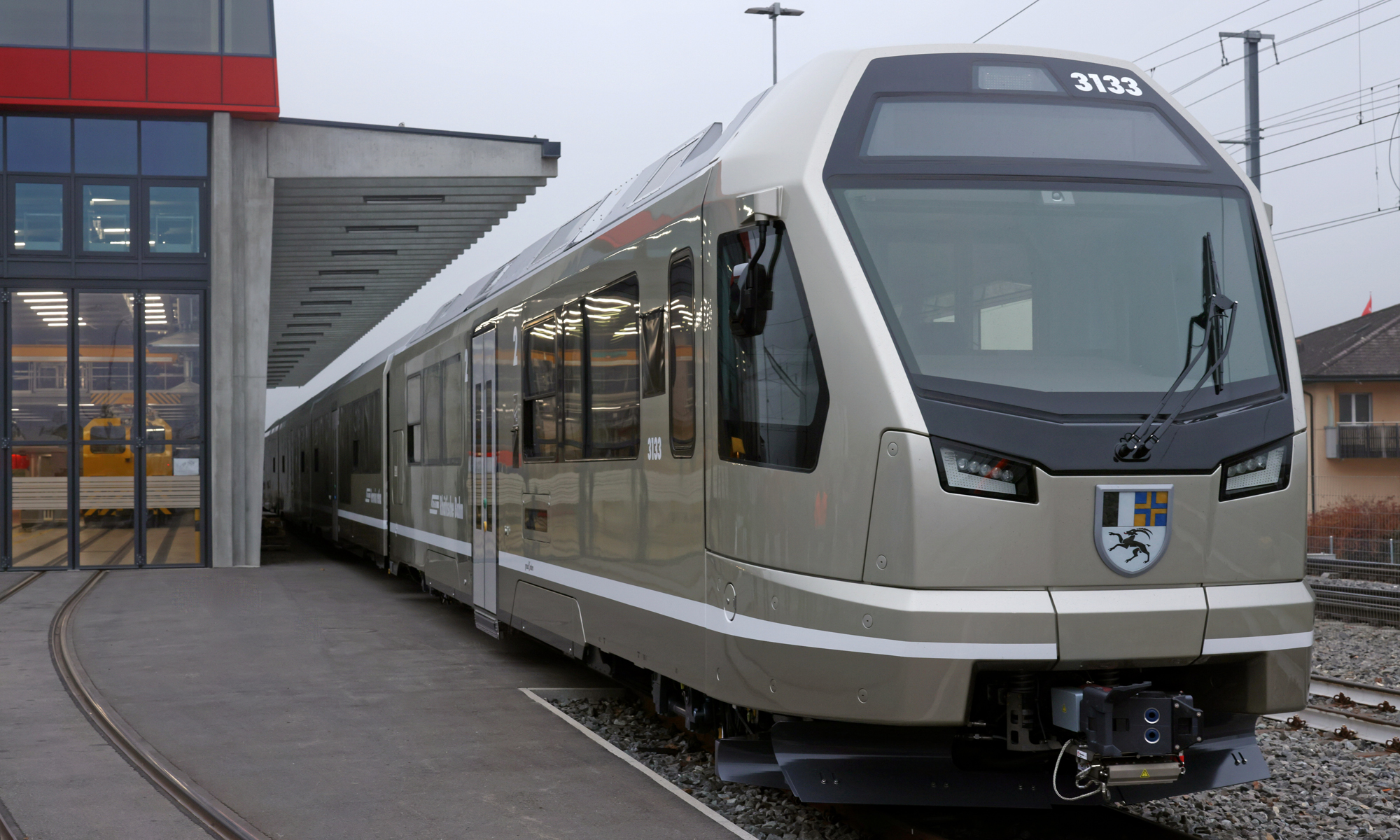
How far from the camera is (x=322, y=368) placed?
57500mm

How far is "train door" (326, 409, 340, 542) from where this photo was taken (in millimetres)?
21016

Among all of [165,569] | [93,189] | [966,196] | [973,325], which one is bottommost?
[165,569]

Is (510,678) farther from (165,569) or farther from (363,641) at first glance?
(165,569)

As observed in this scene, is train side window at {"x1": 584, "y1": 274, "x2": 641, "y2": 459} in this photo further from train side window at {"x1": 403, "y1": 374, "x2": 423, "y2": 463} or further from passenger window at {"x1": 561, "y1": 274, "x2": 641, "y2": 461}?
train side window at {"x1": 403, "y1": 374, "x2": 423, "y2": 463}

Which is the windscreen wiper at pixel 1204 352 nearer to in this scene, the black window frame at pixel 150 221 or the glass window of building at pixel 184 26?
the black window frame at pixel 150 221

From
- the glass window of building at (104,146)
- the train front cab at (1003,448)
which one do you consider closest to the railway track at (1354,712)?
the train front cab at (1003,448)

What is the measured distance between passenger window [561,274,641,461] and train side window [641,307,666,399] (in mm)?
92

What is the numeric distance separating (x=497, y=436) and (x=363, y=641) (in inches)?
123

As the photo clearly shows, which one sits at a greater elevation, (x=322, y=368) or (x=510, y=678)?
(x=322, y=368)

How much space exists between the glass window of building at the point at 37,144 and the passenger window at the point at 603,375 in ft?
46.4

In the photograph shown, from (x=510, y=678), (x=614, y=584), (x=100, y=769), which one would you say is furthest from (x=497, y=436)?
(x=100, y=769)

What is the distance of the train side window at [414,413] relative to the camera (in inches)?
533

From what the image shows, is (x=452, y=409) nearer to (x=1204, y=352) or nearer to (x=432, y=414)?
(x=432, y=414)

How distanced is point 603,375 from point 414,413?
706 cm
